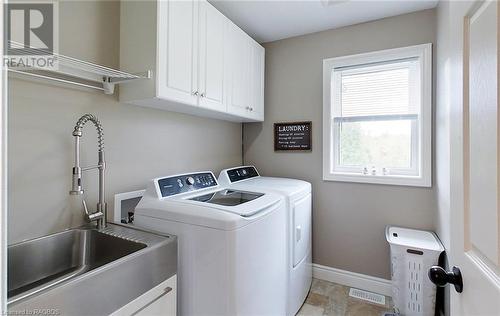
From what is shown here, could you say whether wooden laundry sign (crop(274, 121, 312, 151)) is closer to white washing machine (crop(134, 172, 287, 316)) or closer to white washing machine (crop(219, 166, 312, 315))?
white washing machine (crop(219, 166, 312, 315))

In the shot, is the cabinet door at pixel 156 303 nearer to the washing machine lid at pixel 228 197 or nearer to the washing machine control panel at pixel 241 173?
the washing machine lid at pixel 228 197

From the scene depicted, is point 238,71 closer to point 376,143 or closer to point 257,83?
point 257,83

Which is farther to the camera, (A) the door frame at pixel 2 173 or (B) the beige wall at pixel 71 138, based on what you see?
(B) the beige wall at pixel 71 138

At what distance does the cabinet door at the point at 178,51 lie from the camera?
1.41 meters

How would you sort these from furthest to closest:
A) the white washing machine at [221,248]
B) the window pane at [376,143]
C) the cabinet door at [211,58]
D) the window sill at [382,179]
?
the window pane at [376,143]
the window sill at [382,179]
the cabinet door at [211,58]
the white washing machine at [221,248]

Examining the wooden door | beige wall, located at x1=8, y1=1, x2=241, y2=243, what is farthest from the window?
the wooden door

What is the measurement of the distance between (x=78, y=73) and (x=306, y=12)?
5.83 feet

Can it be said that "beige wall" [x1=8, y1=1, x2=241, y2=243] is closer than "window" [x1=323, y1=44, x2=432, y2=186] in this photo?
Yes

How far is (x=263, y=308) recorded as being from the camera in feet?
4.74

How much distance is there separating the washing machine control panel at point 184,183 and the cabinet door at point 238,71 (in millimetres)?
577

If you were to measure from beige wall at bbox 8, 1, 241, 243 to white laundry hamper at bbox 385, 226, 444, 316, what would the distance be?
1823mm

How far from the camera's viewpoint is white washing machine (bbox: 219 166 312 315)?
1.78m

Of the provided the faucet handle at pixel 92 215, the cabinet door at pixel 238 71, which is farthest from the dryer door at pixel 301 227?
the faucet handle at pixel 92 215

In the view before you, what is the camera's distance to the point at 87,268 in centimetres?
127
